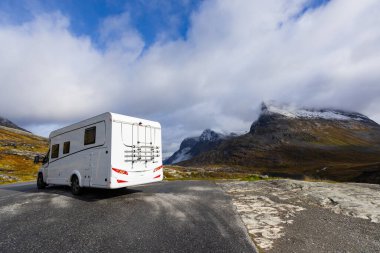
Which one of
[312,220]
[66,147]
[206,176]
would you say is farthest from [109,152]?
[206,176]

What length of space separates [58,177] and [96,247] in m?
12.6

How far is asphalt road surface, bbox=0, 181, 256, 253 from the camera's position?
26.0 ft

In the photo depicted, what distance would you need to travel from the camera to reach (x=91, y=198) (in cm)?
1562

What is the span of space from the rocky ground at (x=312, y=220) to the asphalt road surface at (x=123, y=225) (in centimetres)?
68

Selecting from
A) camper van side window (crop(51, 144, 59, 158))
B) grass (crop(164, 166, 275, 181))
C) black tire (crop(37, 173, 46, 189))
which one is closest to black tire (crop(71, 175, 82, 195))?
camper van side window (crop(51, 144, 59, 158))

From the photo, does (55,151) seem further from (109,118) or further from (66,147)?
(109,118)

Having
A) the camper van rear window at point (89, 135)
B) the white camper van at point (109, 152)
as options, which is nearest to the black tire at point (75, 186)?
the white camper van at point (109, 152)

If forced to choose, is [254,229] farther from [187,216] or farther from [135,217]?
[135,217]

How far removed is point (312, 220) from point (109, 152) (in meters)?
9.48

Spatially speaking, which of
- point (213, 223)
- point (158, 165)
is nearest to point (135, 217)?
point (213, 223)

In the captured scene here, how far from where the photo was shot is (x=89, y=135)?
16.2 meters

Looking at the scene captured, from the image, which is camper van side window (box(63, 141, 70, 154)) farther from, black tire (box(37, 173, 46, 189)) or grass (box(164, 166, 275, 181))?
grass (box(164, 166, 275, 181))

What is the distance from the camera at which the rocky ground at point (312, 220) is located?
26.6 ft

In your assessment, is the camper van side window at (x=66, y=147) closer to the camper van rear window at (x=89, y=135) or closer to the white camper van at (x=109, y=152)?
the white camper van at (x=109, y=152)
